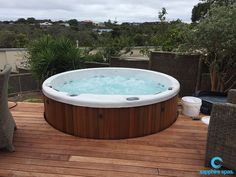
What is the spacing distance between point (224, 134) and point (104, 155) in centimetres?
116

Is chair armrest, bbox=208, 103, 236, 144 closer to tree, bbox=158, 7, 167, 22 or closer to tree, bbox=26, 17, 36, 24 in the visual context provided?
tree, bbox=158, 7, 167, 22

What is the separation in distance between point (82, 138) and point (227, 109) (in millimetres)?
1607

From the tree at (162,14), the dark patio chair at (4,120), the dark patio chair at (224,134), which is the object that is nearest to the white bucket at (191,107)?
the dark patio chair at (224,134)

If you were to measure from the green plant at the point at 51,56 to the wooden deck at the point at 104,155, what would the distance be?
2.14m

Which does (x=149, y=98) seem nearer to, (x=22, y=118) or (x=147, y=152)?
(x=147, y=152)

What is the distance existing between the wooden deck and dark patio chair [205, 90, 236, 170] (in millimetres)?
238

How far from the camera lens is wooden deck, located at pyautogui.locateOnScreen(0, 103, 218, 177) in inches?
79.0

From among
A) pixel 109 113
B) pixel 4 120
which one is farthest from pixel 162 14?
pixel 4 120

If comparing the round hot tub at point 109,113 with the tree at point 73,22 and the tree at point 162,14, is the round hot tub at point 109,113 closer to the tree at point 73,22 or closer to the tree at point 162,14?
the tree at point 162,14

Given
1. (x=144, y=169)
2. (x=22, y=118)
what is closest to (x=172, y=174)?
(x=144, y=169)

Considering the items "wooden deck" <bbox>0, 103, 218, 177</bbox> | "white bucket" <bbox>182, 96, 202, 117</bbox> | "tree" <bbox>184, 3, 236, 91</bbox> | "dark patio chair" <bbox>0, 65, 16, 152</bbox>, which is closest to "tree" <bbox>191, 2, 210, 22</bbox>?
"tree" <bbox>184, 3, 236, 91</bbox>

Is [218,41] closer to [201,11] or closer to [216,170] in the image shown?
[201,11]

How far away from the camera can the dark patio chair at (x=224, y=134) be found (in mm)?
1857

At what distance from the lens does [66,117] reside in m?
2.66
